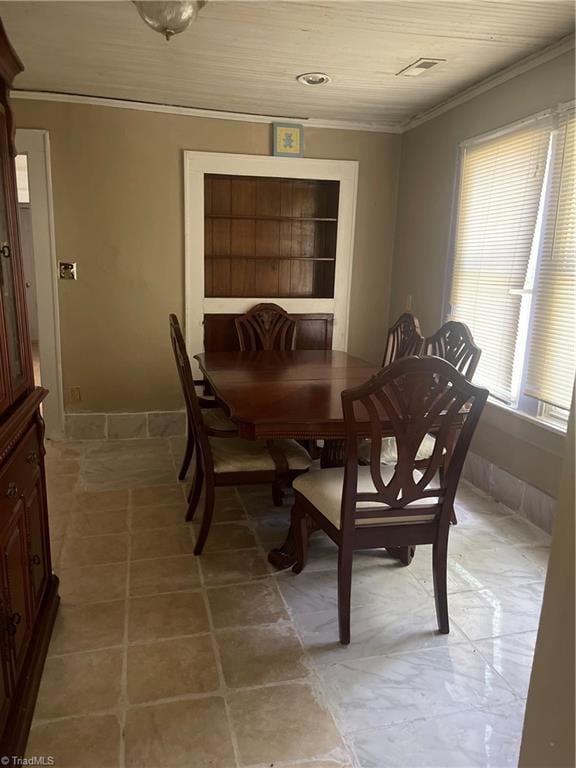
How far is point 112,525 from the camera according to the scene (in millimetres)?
2752

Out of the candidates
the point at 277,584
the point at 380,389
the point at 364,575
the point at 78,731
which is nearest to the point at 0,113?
the point at 380,389

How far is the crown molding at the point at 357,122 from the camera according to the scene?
8.89 feet

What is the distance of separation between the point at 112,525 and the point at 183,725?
4.44 feet

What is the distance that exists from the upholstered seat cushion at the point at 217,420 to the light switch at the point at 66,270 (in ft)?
5.33

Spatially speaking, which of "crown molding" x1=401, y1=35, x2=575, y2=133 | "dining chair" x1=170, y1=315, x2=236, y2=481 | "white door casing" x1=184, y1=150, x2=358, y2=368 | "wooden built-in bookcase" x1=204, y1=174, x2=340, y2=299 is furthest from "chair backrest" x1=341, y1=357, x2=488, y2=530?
"wooden built-in bookcase" x1=204, y1=174, x2=340, y2=299

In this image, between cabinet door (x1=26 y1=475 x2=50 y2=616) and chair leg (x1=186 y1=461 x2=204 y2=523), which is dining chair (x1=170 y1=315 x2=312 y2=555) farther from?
cabinet door (x1=26 y1=475 x2=50 y2=616)

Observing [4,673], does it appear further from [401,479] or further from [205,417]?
[205,417]

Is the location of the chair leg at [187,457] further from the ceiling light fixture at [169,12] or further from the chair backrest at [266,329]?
the ceiling light fixture at [169,12]

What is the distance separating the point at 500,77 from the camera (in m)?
2.98

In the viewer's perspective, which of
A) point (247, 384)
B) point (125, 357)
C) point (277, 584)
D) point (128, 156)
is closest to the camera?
point (277, 584)

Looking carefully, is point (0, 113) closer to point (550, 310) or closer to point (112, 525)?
point (112, 525)

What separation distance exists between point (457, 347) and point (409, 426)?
1168 millimetres

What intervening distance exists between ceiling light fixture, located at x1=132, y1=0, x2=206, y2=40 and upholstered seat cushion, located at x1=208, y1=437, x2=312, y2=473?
1636mm

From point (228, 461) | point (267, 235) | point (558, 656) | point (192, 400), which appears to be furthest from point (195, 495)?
point (267, 235)
